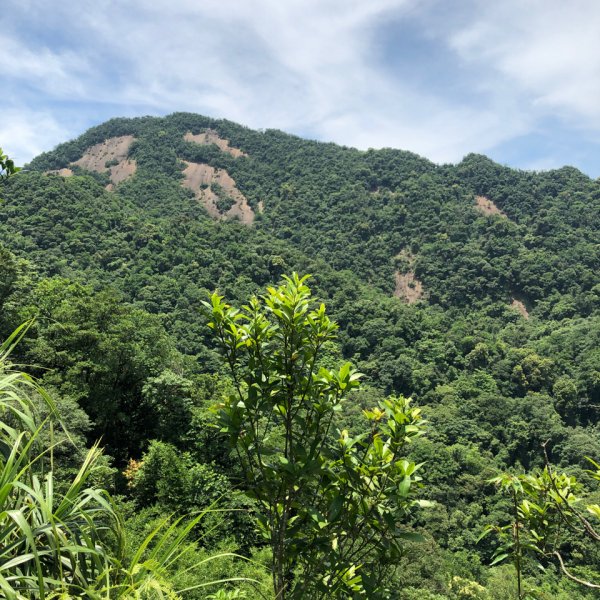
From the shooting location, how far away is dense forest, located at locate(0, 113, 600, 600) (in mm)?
2105

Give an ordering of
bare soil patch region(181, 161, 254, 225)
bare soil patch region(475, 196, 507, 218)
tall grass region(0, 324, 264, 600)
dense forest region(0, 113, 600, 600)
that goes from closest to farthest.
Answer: tall grass region(0, 324, 264, 600)
dense forest region(0, 113, 600, 600)
bare soil patch region(475, 196, 507, 218)
bare soil patch region(181, 161, 254, 225)

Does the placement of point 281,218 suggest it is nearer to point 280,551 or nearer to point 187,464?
point 187,464

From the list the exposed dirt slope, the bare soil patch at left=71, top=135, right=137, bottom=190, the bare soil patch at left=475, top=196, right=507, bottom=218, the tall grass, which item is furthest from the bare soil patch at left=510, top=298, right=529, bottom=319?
the bare soil patch at left=71, top=135, right=137, bottom=190

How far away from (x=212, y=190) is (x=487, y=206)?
2253 inches

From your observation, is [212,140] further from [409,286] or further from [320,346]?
[320,346]

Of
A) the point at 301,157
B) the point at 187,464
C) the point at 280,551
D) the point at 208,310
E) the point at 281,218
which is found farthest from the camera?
the point at 301,157

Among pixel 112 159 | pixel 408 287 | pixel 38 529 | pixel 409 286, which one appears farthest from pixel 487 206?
pixel 38 529

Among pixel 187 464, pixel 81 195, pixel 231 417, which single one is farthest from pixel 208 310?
pixel 81 195

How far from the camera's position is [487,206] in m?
85.5

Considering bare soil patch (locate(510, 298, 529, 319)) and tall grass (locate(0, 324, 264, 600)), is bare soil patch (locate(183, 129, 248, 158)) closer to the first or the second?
bare soil patch (locate(510, 298, 529, 319))

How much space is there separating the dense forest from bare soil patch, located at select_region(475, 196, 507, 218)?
0.44 meters

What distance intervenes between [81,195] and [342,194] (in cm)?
5348

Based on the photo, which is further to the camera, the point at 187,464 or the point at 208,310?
the point at 187,464

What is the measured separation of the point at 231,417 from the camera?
81.4 inches
